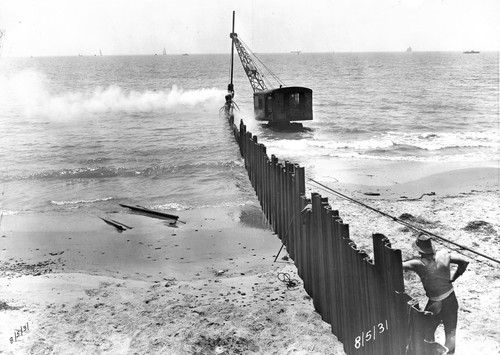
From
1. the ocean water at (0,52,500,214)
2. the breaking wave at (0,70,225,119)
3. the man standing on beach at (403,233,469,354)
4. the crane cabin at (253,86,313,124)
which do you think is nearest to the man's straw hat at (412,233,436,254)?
the man standing on beach at (403,233,469,354)

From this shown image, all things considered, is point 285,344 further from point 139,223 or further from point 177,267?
point 139,223

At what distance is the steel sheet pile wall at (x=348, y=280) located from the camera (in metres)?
5.29

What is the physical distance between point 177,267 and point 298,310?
3.68m

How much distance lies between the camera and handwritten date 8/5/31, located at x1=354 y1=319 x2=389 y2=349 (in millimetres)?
5636

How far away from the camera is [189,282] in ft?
33.0

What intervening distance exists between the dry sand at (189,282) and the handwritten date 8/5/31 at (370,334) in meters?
0.84

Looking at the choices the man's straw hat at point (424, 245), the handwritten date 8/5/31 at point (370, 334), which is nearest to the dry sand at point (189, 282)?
the handwritten date 8/5/31 at point (370, 334)

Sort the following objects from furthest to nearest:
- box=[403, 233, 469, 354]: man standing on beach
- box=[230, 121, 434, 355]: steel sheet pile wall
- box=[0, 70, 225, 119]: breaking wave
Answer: box=[0, 70, 225, 119]: breaking wave, box=[403, 233, 469, 354]: man standing on beach, box=[230, 121, 434, 355]: steel sheet pile wall

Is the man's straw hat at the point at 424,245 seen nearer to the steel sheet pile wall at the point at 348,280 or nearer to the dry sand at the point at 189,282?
the steel sheet pile wall at the point at 348,280

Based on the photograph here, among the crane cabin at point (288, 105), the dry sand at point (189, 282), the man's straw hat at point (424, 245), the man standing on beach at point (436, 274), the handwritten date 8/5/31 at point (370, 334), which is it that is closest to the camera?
the handwritten date 8/5/31 at point (370, 334)

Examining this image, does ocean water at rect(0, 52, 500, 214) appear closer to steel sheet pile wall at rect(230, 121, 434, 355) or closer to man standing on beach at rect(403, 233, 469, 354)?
steel sheet pile wall at rect(230, 121, 434, 355)

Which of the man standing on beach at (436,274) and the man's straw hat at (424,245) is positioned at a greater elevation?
the man's straw hat at (424,245)

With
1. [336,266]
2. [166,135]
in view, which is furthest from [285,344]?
[166,135]

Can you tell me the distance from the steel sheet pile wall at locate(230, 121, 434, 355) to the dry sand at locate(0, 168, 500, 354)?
20.9 inches
